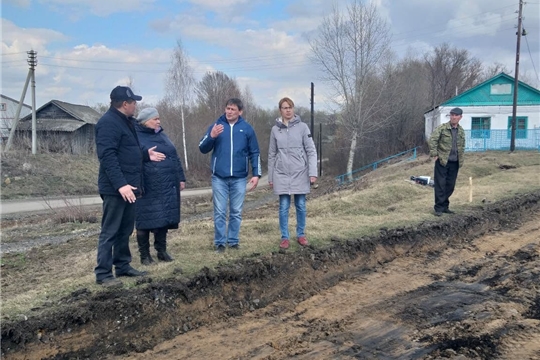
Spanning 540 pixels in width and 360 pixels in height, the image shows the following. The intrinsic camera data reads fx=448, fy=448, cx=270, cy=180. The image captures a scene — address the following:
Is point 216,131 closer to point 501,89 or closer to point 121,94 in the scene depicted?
point 121,94

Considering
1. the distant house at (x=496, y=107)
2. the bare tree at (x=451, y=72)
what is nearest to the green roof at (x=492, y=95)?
the distant house at (x=496, y=107)

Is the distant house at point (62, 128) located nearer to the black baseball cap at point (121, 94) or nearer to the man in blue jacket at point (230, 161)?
the man in blue jacket at point (230, 161)

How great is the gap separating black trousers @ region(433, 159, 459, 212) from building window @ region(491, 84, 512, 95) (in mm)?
30925

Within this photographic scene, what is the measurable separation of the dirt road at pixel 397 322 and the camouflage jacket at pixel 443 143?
3.02 metres

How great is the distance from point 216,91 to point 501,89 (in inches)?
1268

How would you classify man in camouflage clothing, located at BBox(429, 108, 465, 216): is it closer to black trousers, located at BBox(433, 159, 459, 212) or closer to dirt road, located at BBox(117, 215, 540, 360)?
black trousers, located at BBox(433, 159, 459, 212)

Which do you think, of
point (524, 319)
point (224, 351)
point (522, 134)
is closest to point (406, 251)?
point (524, 319)

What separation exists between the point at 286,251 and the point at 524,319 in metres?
2.71

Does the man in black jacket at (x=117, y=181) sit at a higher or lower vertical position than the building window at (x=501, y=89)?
lower

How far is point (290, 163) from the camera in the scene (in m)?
6.04

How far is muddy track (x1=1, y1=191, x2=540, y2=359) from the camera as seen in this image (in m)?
3.59

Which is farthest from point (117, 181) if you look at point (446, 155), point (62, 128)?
point (62, 128)

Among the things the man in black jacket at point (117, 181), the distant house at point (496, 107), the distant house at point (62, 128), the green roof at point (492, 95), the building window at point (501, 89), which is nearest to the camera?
the man in black jacket at point (117, 181)

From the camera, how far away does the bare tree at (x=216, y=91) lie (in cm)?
5225
